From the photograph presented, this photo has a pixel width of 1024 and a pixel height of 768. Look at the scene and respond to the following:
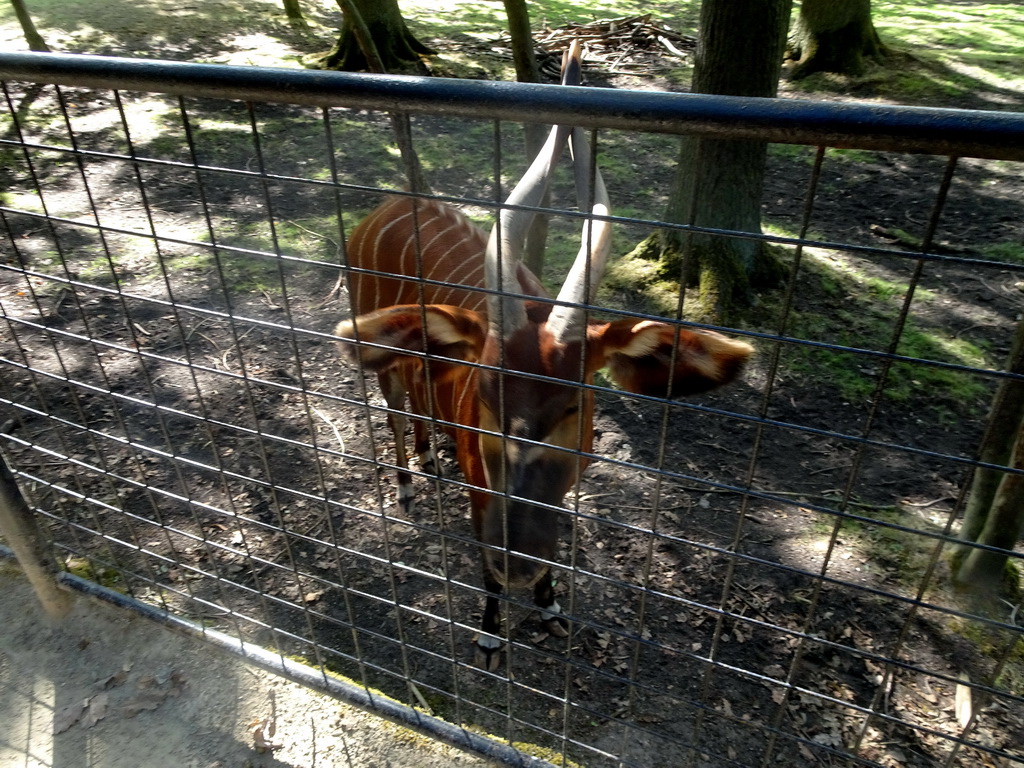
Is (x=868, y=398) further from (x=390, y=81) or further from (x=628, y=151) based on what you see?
(x=628, y=151)

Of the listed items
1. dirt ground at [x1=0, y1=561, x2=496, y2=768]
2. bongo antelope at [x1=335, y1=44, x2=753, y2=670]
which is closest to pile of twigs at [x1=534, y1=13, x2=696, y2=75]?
bongo antelope at [x1=335, y1=44, x2=753, y2=670]

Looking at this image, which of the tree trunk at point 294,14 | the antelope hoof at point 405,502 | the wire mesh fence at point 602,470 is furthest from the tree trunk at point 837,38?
the antelope hoof at point 405,502

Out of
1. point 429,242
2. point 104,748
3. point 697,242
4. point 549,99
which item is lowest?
point 104,748

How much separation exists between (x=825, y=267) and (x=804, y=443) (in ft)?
6.20

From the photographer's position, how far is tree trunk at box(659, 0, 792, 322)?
4.29m

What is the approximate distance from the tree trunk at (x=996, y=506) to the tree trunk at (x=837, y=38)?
310 inches

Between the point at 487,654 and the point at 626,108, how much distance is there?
2276mm

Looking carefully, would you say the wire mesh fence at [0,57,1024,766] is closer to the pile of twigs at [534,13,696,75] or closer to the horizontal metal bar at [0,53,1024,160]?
the horizontal metal bar at [0,53,1024,160]

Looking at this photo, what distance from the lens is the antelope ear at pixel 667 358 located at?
1.64 metres

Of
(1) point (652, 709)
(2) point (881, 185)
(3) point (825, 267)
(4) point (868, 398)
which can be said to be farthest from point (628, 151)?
(1) point (652, 709)

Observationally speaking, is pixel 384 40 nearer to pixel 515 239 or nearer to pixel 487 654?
pixel 515 239

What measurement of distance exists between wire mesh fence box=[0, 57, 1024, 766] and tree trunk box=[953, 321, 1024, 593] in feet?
0.33

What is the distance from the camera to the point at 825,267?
526 centimetres

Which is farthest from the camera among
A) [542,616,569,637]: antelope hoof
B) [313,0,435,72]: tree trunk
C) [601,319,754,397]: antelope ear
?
[313,0,435,72]: tree trunk
